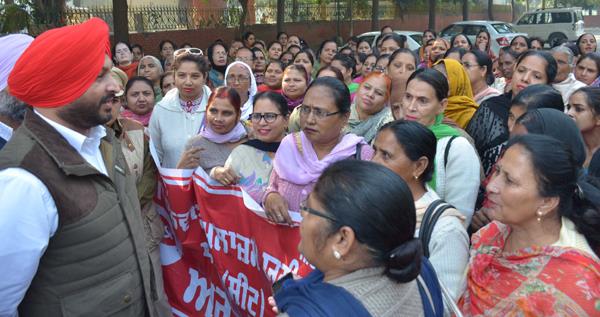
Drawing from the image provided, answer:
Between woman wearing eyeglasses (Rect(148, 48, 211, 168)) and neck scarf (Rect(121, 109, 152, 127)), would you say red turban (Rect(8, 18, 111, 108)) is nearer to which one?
woman wearing eyeglasses (Rect(148, 48, 211, 168))

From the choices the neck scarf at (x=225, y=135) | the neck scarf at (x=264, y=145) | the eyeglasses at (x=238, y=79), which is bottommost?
the neck scarf at (x=264, y=145)

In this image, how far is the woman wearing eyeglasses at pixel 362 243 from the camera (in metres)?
1.45

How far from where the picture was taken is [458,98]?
4.04 metres

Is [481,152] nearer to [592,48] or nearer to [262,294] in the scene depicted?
[262,294]

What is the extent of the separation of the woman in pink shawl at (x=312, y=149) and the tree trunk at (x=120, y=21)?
429 inches

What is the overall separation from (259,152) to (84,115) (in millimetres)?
1402

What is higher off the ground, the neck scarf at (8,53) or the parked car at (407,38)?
the parked car at (407,38)

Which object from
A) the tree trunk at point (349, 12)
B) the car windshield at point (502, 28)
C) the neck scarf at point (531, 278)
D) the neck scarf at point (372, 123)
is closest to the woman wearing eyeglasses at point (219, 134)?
the neck scarf at point (372, 123)

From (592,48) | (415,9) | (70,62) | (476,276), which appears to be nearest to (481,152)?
(476,276)

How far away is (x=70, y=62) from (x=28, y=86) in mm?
170

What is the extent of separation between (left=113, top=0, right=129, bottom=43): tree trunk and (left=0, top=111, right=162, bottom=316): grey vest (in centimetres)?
1170

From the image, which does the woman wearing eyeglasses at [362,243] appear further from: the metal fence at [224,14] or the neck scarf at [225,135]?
the metal fence at [224,14]

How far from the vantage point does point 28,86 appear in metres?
1.95

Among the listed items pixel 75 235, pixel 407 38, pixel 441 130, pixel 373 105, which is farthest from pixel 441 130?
pixel 407 38
